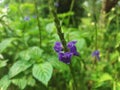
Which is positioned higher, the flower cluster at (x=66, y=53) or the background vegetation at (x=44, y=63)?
the flower cluster at (x=66, y=53)

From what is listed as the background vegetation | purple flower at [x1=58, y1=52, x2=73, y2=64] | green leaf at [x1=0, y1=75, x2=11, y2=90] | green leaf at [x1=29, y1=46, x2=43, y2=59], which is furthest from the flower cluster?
green leaf at [x1=0, y1=75, x2=11, y2=90]

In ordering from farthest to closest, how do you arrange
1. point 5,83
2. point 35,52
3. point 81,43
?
point 81,43
point 35,52
point 5,83

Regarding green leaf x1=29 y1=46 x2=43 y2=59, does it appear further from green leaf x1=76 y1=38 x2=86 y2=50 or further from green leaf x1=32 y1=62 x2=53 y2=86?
green leaf x1=76 y1=38 x2=86 y2=50

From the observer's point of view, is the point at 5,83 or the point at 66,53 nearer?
the point at 66,53

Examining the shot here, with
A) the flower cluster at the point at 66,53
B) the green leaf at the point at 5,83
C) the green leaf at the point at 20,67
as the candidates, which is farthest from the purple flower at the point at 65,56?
the green leaf at the point at 5,83

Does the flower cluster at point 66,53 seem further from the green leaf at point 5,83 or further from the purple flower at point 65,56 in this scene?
the green leaf at point 5,83

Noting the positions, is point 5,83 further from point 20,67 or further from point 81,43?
point 81,43

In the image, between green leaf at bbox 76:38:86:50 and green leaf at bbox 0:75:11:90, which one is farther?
green leaf at bbox 76:38:86:50

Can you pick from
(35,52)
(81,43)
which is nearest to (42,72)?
(35,52)

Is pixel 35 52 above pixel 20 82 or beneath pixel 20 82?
above
